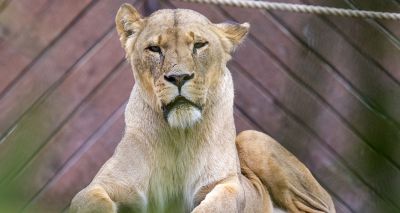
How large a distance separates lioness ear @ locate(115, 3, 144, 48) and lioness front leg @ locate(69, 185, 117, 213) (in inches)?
20.4

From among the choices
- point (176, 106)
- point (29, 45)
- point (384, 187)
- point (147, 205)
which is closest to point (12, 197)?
point (29, 45)

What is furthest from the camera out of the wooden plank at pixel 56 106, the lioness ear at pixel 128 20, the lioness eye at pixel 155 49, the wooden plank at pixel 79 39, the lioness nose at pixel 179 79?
the wooden plank at pixel 79 39

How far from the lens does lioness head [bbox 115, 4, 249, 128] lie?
7.32 feet

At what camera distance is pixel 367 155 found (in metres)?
0.59

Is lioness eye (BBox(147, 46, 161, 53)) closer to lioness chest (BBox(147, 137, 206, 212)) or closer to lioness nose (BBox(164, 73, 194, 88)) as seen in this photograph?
lioness nose (BBox(164, 73, 194, 88))

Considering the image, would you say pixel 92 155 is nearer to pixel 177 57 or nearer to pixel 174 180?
pixel 174 180

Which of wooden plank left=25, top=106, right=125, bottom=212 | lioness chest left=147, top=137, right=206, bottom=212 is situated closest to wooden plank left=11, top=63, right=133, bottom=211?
wooden plank left=25, top=106, right=125, bottom=212

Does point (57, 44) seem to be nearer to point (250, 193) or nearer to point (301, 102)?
point (250, 193)

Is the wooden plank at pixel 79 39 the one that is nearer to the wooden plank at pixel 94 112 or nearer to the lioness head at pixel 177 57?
the wooden plank at pixel 94 112

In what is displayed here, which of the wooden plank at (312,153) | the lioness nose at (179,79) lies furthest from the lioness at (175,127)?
the wooden plank at (312,153)

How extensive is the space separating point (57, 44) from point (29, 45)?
10.0 ft

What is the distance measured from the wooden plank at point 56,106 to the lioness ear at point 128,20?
27 cm

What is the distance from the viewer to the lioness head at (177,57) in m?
2.23

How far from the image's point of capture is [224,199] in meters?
2.30
